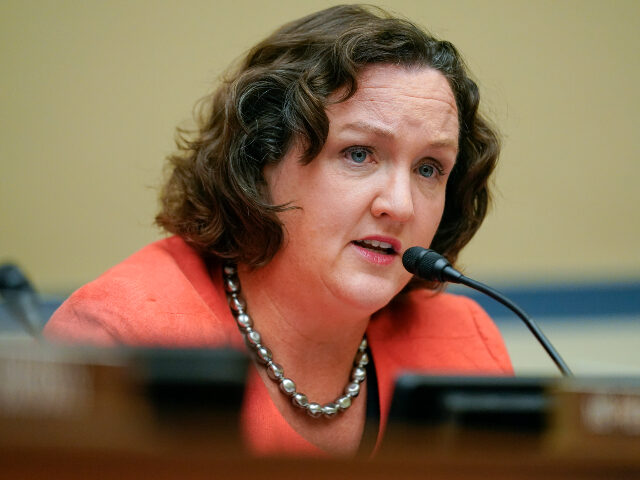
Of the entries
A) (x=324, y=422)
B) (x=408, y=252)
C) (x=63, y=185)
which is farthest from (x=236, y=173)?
(x=63, y=185)

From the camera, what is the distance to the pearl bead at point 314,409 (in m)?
Answer: 1.41

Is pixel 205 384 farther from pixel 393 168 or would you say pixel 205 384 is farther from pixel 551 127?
pixel 551 127

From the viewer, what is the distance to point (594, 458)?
0.51 metres

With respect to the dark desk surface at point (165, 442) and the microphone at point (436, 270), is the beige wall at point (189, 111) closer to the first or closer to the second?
the microphone at point (436, 270)

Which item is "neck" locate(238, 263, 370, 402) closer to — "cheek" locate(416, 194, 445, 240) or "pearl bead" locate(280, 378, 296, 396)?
"pearl bead" locate(280, 378, 296, 396)

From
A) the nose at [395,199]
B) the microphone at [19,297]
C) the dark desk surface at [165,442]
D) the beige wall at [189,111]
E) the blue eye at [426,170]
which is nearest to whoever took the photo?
the dark desk surface at [165,442]

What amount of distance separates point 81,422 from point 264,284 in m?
1.00

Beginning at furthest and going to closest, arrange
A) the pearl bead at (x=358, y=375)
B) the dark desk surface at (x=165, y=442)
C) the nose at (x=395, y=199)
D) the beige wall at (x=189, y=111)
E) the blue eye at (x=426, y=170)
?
the beige wall at (x=189, y=111) → the pearl bead at (x=358, y=375) → the blue eye at (x=426, y=170) → the nose at (x=395, y=199) → the dark desk surface at (x=165, y=442)

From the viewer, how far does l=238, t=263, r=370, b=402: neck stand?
1416 millimetres

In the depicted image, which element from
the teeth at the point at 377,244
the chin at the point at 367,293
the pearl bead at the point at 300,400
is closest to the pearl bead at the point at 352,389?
the pearl bead at the point at 300,400

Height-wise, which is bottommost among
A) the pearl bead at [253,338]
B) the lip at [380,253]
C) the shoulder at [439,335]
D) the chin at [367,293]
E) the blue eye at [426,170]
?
the shoulder at [439,335]

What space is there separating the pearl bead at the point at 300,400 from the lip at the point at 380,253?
0.29 metres

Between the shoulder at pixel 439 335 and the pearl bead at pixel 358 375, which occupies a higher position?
the shoulder at pixel 439 335

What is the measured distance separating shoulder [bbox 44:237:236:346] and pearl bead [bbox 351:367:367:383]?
0.32 m
